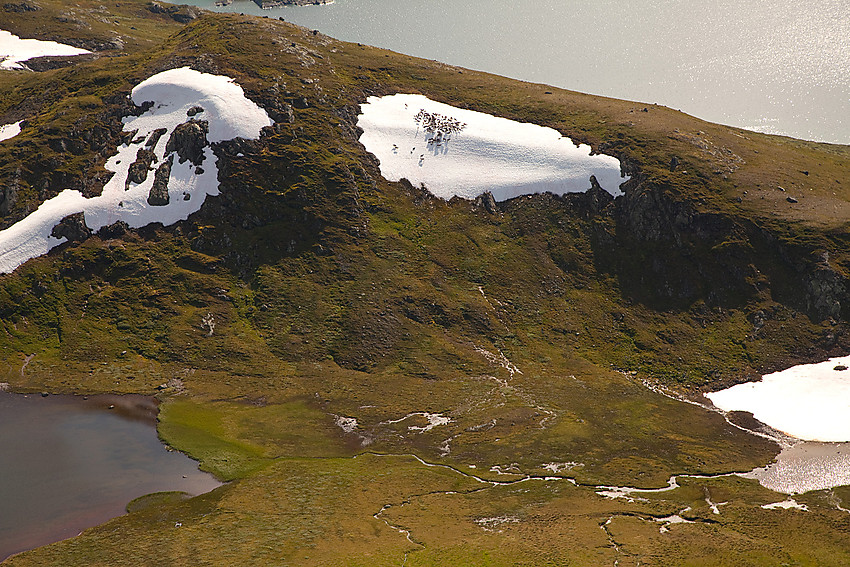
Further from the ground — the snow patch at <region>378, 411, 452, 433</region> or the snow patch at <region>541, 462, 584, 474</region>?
the snow patch at <region>541, 462, 584, 474</region>

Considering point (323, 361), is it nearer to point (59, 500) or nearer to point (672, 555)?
point (59, 500)

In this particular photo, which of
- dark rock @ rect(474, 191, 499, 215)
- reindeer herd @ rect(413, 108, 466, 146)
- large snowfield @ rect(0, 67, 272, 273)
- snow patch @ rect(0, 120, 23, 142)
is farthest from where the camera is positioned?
reindeer herd @ rect(413, 108, 466, 146)

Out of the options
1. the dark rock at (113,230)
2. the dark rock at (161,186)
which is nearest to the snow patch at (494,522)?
the dark rock at (113,230)

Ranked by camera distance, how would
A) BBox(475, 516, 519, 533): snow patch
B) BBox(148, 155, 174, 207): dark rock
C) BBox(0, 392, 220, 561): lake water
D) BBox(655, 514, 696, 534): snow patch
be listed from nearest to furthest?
1. BBox(475, 516, 519, 533): snow patch
2. BBox(655, 514, 696, 534): snow patch
3. BBox(0, 392, 220, 561): lake water
4. BBox(148, 155, 174, 207): dark rock

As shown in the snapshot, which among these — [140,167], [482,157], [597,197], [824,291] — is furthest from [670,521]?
[140,167]

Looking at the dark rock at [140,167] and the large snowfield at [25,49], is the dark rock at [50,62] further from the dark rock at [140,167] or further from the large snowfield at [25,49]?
the dark rock at [140,167]

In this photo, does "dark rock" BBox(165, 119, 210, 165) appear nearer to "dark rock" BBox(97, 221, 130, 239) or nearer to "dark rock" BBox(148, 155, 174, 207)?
"dark rock" BBox(148, 155, 174, 207)

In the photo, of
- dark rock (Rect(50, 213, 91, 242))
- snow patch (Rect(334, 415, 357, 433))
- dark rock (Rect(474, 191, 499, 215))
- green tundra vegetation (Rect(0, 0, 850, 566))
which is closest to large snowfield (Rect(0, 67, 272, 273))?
dark rock (Rect(50, 213, 91, 242))

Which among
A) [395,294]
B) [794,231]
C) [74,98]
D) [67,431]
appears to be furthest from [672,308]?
[74,98]
